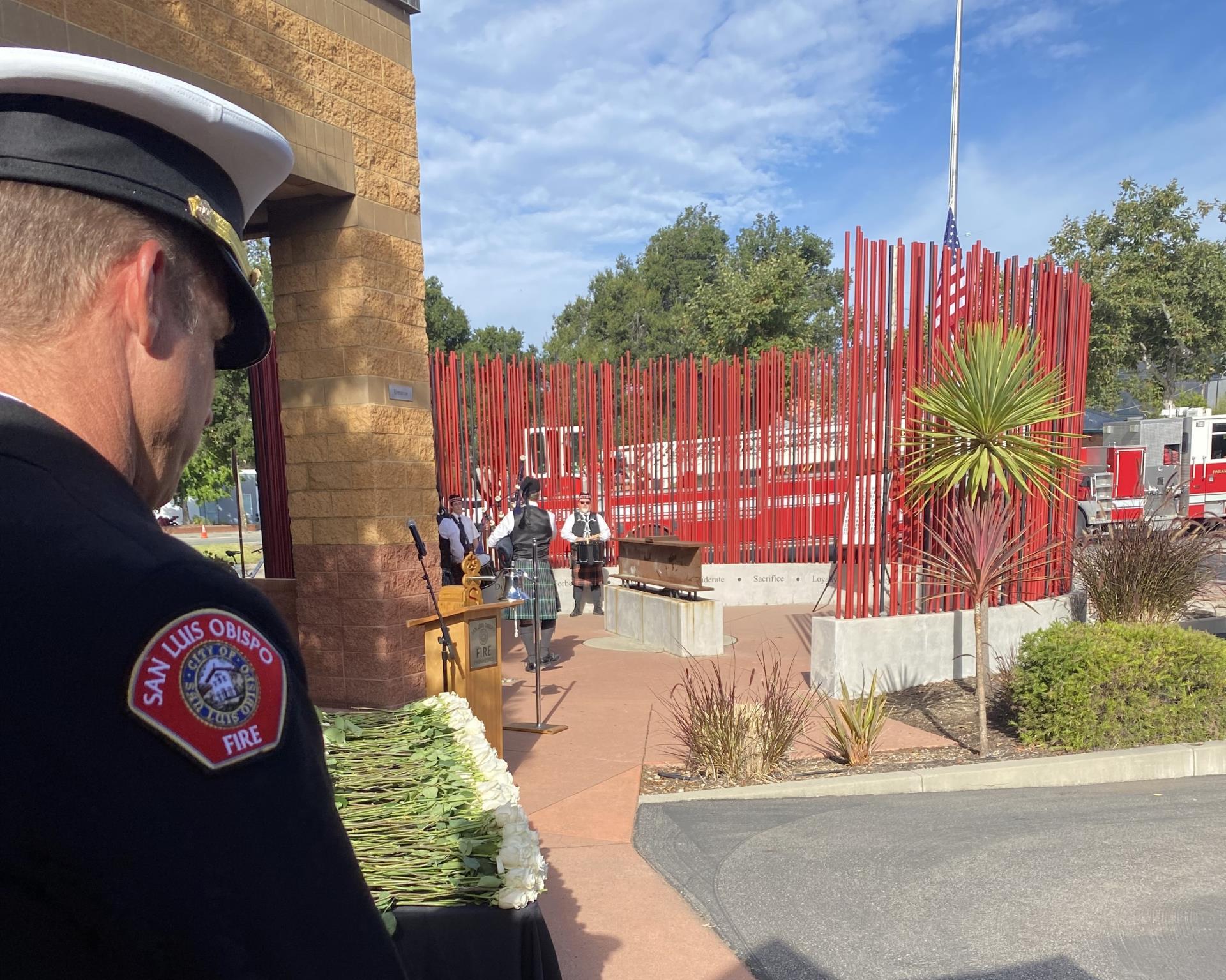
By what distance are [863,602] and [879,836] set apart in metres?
3.04

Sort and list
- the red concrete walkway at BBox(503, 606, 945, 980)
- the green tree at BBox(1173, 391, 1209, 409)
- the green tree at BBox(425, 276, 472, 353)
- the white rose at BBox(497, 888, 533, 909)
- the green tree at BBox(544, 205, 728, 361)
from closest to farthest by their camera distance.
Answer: the white rose at BBox(497, 888, 533, 909) → the red concrete walkway at BBox(503, 606, 945, 980) → the green tree at BBox(1173, 391, 1209, 409) → the green tree at BBox(425, 276, 472, 353) → the green tree at BBox(544, 205, 728, 361)

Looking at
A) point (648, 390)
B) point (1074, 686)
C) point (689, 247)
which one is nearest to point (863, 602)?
point (1074, 686)

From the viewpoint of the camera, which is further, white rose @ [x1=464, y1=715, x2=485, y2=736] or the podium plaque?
the podium plaque

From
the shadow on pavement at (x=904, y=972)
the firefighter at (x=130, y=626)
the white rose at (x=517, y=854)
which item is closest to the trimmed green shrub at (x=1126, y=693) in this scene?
the shadow on pavement at (x=904, y=972)

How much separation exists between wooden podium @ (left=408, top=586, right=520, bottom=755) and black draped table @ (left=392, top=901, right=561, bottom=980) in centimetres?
260

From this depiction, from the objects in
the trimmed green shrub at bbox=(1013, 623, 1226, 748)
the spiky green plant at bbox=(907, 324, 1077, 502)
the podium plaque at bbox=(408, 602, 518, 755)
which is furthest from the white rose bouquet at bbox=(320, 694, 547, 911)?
the spiky green plant at bbox=(907, 324, 1077, 502)

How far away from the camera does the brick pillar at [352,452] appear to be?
4.61m

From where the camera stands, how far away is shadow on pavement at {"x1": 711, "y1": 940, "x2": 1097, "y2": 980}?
10.3 ft

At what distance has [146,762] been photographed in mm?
622

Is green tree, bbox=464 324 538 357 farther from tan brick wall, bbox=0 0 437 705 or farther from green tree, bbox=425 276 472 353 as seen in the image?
tan brick wall, bbox=0 0 437 705

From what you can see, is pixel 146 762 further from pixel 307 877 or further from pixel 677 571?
pixel 677 571

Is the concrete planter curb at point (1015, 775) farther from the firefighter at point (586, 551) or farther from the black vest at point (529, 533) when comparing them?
the firefighter at point (586, 551)

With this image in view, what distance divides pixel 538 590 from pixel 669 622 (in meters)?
1.75

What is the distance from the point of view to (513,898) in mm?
1855
